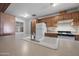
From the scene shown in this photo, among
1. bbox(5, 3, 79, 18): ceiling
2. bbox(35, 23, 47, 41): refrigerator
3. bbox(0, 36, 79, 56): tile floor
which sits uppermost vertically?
bbox(5, 3, 79, 18): ceiling

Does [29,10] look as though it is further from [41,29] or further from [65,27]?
[65,27]

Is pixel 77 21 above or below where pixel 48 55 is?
above

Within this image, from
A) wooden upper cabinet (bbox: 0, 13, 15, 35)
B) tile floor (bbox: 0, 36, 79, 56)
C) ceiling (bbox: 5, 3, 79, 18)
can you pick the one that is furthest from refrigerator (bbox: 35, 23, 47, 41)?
tile floor (bbox: 0, 36, 79, 56)

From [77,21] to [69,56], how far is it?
1.22 metres

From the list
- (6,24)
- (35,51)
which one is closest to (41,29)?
(6,24)

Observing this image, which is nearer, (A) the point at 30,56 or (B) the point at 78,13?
(A) the point at 30,56

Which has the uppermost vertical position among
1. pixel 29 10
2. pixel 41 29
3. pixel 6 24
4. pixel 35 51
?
pixel 29 10

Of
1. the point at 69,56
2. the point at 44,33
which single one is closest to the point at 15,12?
the point at 44,33

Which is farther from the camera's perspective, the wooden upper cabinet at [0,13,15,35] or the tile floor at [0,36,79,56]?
the wooden upper cabinet at [0,13,15,35]

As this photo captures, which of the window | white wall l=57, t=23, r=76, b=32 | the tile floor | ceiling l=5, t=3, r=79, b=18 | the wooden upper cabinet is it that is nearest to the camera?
the tile floor

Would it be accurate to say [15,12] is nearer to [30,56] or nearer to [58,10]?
[58,10]

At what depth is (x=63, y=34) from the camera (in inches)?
67.1

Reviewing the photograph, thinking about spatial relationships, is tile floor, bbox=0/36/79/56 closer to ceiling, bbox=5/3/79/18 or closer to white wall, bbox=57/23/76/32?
ceiling, bbox=5/3/79/18

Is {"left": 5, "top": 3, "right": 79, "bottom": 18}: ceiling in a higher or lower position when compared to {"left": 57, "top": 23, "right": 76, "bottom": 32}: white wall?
higher
